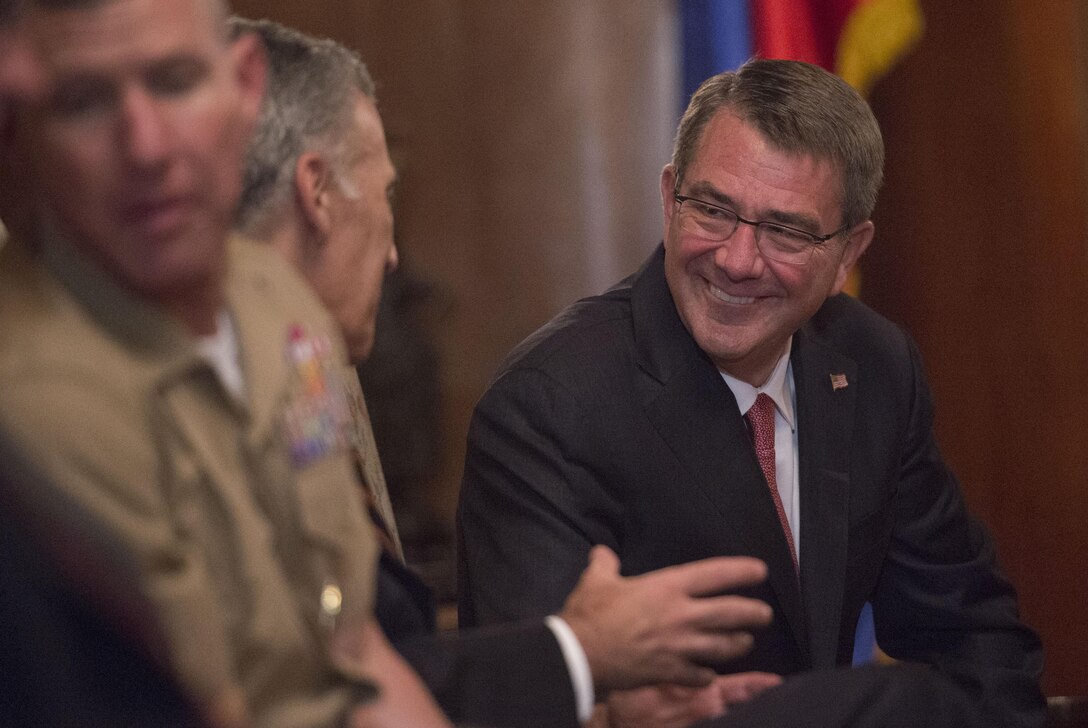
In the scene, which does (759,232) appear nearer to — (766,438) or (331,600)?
(766,438)

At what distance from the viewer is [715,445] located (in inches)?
88.5

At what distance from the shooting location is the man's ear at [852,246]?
2.45 metres

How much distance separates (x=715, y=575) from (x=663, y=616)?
0.25 ft

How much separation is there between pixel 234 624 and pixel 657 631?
0.62m

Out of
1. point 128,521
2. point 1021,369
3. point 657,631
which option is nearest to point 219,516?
point 128,521

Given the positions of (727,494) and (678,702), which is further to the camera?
(727,494)

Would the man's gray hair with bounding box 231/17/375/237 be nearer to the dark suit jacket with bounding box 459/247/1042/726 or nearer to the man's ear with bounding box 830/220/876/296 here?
the dark suit jacket with bounding box 459/247/1042/726

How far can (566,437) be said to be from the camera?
7.01ft

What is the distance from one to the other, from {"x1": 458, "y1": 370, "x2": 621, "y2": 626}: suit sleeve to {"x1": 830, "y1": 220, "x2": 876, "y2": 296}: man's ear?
63cm

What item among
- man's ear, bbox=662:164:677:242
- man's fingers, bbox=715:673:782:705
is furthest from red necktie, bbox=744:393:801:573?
man's fingers, bbox=715:673:782:705

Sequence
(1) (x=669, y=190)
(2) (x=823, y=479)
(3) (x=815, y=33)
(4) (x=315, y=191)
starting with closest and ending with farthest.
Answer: (4) (x=315, y=191), (2) (x=823, y=479), (1) (x=669, y=190), (3) (x=815, y=33)

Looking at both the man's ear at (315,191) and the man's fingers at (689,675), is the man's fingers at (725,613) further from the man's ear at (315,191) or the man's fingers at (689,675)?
the man's ear at (315,191)

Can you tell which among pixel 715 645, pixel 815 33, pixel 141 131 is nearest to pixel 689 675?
pixel 715 645

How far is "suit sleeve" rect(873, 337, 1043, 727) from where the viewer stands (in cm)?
232
